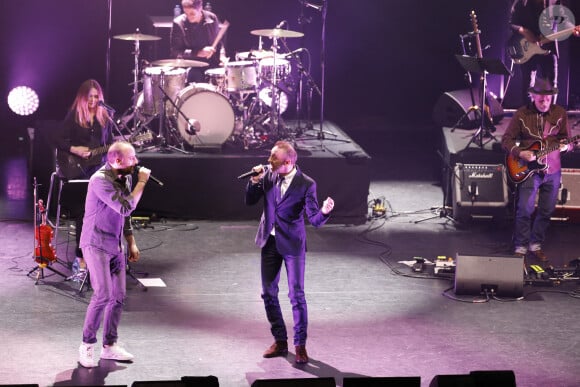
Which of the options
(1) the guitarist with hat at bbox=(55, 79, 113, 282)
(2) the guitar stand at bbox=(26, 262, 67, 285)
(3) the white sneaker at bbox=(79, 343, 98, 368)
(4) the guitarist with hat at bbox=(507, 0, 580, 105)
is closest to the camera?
(3) the white sneaker at bbox=(79, 343, 98, 368)

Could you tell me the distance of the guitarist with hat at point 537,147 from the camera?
1223 centimetres

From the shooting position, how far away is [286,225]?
8664 mm

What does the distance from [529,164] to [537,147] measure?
22cm

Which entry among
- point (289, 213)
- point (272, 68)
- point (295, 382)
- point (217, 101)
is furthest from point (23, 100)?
point (295, 382)

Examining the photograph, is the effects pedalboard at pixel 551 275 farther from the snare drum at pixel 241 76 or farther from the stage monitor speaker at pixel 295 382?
the stage monitor speaker at pixel 295 382

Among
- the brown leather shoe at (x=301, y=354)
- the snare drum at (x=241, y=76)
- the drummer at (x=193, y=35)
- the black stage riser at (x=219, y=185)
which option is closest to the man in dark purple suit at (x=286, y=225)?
the brown leather shoe at (x=301, y=354)

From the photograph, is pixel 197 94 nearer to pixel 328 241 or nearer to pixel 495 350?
pixel 328 241

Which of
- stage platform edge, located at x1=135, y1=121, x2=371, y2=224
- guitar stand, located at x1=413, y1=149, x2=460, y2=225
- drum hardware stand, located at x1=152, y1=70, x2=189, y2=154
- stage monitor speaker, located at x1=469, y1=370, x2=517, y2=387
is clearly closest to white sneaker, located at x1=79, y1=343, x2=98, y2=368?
stage monitor speaker, located at x1=469, y1=370, x2=517, y2=387

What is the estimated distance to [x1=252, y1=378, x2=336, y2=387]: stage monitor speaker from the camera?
4732 millimetres

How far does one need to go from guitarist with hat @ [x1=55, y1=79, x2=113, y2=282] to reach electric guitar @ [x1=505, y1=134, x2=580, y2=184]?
15.5 feet

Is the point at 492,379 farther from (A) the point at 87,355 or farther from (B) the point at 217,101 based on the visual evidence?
(B) the point at 217,101

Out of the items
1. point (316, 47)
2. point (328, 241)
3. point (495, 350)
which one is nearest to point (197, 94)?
point (328, 241)

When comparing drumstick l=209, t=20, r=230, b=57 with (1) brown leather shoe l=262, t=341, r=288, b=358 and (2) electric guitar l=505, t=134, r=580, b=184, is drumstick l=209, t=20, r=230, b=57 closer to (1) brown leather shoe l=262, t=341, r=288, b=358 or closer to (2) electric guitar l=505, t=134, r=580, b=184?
(2) electric guitar l=505, t=134, r=580, b=184

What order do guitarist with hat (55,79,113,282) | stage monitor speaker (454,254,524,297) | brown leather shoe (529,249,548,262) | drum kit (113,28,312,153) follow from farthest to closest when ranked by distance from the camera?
drum kit (113,28,312,153), brown leather shoe (529,249,548,262), guitarist with hat (55,79,113,282), stage monitor speaker (454,254,524,297)
